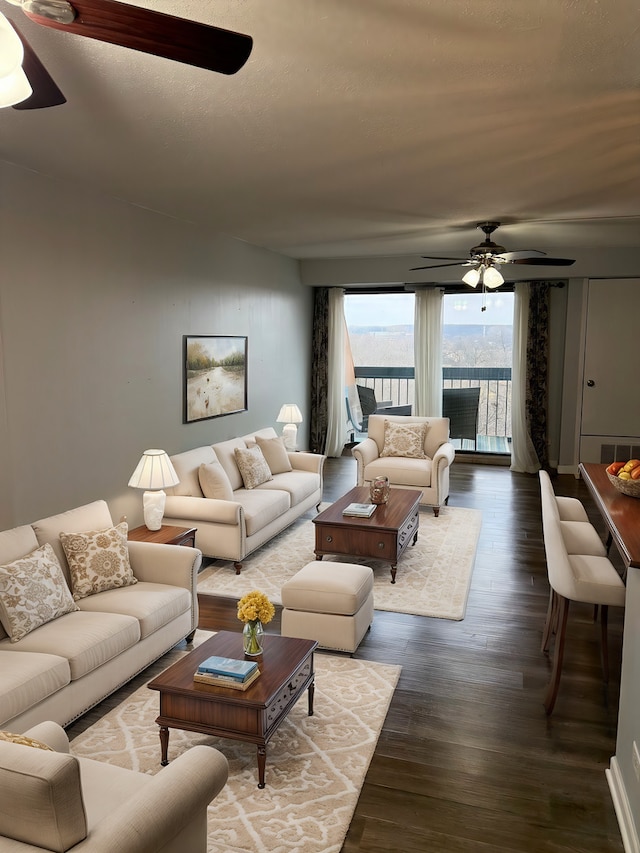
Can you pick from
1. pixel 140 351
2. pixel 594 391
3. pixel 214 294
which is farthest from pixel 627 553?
pixel 594 391

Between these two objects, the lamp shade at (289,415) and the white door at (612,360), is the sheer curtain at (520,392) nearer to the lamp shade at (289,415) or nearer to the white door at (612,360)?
the white door at (612,360)

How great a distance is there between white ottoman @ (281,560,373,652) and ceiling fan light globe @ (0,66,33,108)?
9.37ft

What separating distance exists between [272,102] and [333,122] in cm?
38

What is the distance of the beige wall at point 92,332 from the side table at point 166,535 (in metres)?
0.45

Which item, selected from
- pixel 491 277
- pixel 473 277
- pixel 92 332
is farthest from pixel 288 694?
pixel 473 277

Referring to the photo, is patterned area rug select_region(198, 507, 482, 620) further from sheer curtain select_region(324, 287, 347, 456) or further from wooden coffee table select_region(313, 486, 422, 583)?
sheer curtain select_region(324, 287, 347, 456)

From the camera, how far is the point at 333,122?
10.7ft

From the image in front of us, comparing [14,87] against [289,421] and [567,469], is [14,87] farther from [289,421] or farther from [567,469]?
[567,469]

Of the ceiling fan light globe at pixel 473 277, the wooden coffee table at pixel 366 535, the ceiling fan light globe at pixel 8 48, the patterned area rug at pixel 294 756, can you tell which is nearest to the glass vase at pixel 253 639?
the patterned area rug at pixel 294 756

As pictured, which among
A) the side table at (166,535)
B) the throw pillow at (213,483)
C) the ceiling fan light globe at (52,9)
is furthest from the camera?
the throw pillow at (213,483)

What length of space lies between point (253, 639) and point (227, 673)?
246mm

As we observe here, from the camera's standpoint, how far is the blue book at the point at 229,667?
2811 mm

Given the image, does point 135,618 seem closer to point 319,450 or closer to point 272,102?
point 272,102

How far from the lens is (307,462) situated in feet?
23.2
